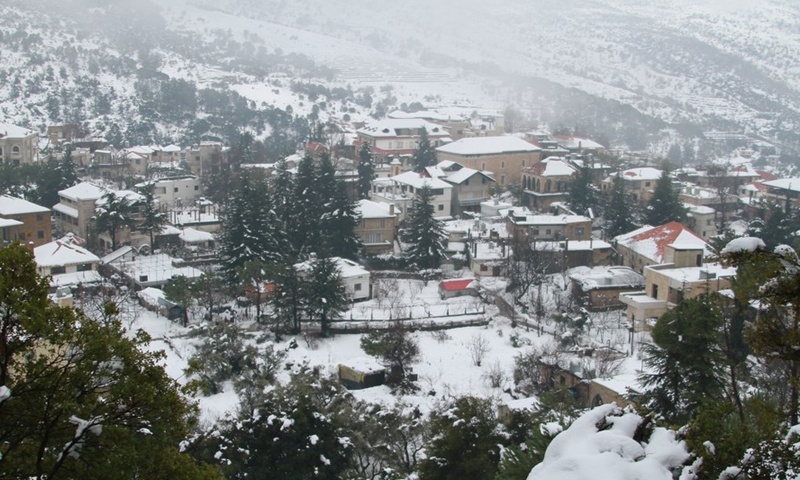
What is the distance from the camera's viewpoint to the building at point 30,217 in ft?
70.5

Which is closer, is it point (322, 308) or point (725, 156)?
point (322, 308)

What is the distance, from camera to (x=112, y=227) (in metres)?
21.9

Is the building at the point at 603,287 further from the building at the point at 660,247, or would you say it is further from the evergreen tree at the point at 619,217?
the evergreen tree at the point at 619,217

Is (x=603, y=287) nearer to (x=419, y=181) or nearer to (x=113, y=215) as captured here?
(x=419, y=181)

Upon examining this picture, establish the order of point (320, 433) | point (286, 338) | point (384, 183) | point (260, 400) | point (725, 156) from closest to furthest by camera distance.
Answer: point (320, 433) → point (260, 400) → point (286, 338) → point (384, 183) → point (725, 156)

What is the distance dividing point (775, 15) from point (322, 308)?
9619 centimetres

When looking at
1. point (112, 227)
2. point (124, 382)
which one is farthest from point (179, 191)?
point (124, 382)

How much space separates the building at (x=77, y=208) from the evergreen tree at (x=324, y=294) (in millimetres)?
8780

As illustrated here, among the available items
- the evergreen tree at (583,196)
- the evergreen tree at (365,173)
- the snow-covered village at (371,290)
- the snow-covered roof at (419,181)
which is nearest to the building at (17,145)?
the snow-covered village at (371,290)

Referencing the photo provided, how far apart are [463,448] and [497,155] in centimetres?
2226

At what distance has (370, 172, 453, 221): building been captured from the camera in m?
25.1

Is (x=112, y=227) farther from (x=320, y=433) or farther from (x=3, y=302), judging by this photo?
(x=3, y=302)

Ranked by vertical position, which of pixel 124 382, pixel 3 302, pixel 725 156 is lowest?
pixel 725 156

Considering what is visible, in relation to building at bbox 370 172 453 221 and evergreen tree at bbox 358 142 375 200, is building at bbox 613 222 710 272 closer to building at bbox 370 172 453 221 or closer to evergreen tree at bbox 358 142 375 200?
building at bbox 370 172 453 221
